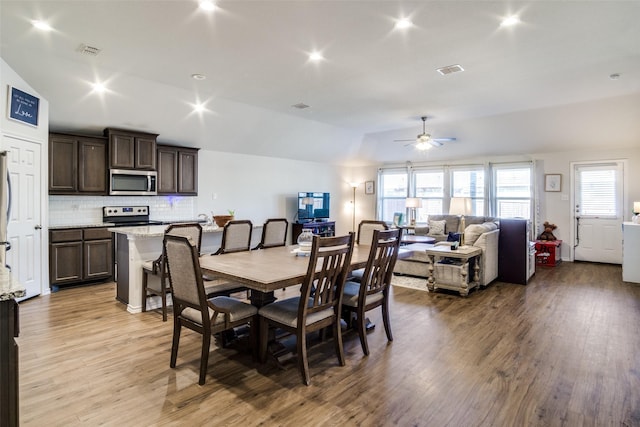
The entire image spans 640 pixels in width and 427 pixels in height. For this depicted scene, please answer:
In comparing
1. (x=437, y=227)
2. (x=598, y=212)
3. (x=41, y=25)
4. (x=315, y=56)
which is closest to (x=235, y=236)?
(x=315, y=56)

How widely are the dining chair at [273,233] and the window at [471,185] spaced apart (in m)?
5.75

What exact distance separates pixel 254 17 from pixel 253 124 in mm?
3737

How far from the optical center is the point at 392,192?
9.91m

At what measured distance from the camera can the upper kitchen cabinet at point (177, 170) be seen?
6230mm

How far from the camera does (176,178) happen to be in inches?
253

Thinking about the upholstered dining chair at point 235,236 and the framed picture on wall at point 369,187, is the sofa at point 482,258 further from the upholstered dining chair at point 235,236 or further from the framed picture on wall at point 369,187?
the framed picture on wall at point 369,187

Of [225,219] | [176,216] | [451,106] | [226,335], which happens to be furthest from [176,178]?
[451,106]

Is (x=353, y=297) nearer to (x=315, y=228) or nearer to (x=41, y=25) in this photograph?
(x=41, y=25)

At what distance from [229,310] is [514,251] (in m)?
4.66

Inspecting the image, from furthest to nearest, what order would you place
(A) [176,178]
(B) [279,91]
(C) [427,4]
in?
(A) [176,178]
(B) [279,91]
(C) [427,4]

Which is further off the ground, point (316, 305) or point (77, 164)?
point (77, 164)

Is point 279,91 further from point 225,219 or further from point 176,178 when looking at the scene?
point 176,178

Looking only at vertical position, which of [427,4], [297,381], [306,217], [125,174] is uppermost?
[427,4]

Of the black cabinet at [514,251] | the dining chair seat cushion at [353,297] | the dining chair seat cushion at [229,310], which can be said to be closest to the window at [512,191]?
the black cabinet at [514,251]
